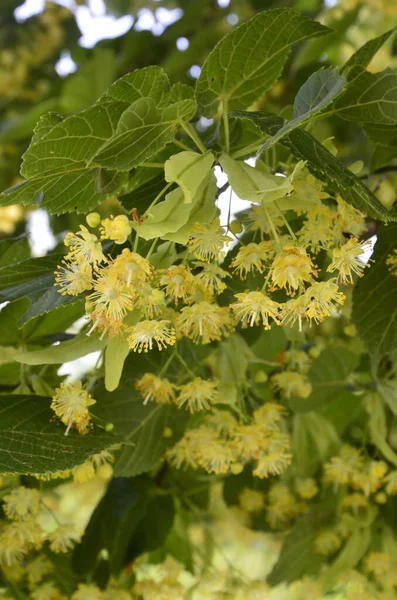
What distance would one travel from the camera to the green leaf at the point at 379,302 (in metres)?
0.71

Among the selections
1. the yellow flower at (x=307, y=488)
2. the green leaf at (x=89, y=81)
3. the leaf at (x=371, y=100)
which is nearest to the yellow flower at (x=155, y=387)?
the leaf at (x=371, y=100)

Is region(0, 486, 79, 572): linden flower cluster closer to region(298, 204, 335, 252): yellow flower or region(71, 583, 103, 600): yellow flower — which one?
region(71, 583, 103, 600): yellow flower

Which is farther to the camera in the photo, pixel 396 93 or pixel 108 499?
pixel 108 499

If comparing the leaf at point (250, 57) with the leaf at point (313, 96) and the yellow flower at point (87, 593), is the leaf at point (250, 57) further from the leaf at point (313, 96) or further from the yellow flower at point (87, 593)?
the yellow flower at point (87, 593)

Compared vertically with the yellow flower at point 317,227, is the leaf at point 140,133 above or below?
above

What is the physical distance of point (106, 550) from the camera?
0.99 meters

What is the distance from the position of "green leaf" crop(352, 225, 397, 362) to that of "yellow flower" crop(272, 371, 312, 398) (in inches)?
6.1

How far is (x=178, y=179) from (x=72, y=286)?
0.13 m

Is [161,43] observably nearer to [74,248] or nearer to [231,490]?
[231,490]

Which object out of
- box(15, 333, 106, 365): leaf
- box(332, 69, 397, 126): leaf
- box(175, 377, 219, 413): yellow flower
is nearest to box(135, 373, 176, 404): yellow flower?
box(175, 377, 219, 413): yellow flower

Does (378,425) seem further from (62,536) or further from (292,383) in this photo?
(62,536)

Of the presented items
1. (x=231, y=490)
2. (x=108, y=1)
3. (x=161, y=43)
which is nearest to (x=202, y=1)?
(x=161, y=43)

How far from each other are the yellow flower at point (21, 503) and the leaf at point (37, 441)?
13 cm

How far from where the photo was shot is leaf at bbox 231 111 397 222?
1.78ft
